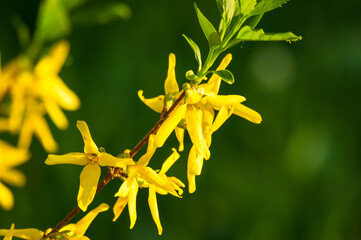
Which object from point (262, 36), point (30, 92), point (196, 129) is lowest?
point (30, 92)

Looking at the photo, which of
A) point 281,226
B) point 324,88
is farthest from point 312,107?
point 281,226

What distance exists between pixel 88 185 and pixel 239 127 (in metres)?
1.69

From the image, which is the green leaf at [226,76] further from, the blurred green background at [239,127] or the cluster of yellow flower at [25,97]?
the blurred green background at [239,127]

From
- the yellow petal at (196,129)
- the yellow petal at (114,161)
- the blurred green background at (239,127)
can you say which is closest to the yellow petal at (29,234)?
the yellow petal at (114,161)

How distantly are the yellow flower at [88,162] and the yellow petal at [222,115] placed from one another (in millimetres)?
108

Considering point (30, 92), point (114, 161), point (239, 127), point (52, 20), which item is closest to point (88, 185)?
point (114, 161)

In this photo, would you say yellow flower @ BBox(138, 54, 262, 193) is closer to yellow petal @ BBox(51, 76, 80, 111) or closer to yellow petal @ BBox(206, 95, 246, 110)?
yellow petal @ BBox(206, 95, 246, 110)

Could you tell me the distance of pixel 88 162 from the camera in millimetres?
733

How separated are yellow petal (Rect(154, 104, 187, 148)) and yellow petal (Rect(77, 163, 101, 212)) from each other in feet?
0.32

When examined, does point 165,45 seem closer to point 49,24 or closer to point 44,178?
point 44,178

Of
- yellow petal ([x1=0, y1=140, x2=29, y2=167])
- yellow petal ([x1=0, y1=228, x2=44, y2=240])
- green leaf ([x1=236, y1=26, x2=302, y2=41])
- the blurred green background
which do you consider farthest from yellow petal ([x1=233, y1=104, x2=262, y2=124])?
the blurred green background

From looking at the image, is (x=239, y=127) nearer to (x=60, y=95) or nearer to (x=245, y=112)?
(x=60, y=95)

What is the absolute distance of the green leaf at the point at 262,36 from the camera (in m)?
0.60

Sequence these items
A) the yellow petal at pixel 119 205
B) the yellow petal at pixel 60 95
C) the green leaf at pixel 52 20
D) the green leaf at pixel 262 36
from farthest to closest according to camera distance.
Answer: the yellow petal at pixel 60 95 → the green leaf at pixel 52 20 → the yellow petal at pixel 119 205 → the green leaf at pixel 262 36
